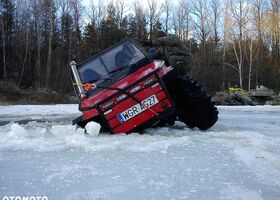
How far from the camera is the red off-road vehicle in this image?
611 cm

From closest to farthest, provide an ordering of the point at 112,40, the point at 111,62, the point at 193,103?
1. the point at 193,103
2. the point at 111,62
3. the point at 112,40

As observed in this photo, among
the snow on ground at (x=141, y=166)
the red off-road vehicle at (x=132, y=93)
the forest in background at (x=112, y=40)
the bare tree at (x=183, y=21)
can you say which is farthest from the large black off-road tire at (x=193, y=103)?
the bare tree at (x=183, y=21)

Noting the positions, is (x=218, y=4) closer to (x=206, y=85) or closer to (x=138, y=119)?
(x=206, y=85)

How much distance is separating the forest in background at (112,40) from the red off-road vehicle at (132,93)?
3006cm

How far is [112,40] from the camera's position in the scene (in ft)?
140

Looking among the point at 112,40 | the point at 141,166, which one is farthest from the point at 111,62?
the point at 112,40

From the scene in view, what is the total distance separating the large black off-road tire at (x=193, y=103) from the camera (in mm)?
6895

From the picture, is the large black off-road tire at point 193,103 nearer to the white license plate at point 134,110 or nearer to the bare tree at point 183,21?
the white license plate at point 134,110

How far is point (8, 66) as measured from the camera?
3916 centimetres

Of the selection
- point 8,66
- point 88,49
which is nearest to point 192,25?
point 88,49

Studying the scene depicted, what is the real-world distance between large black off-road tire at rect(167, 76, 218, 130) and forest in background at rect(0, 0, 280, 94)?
3041cm

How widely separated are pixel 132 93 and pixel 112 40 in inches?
1464

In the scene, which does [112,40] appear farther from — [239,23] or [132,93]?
[132,93]

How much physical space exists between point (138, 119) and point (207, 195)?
10.8ft
